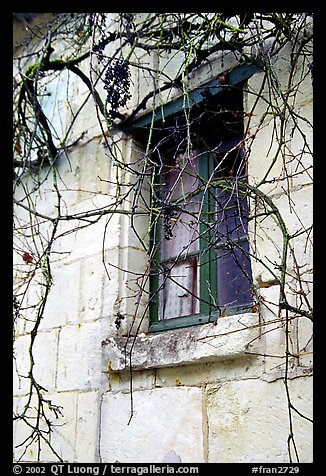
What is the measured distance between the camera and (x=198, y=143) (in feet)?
11.4

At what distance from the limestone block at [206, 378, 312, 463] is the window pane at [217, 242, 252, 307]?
1.36 ft

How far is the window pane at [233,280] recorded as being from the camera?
3.00 metres

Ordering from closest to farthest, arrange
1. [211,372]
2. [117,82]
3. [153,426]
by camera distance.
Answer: [211,372]
[153,426]
[117,82]

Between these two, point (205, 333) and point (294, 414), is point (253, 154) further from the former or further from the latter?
point (294, 414)

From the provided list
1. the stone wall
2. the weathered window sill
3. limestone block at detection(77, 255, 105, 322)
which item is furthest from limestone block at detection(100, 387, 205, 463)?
limestone block at detection(77, 255, 105, 322)

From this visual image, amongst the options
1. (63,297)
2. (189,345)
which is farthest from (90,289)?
(189,345)

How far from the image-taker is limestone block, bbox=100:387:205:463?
2.88m

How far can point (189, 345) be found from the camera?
2.94 m

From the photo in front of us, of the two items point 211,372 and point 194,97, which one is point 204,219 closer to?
point 194,97

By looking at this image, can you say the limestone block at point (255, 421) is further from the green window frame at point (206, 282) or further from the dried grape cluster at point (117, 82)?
the dried grape cluster at point (117, 82)

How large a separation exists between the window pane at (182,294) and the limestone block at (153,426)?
0.43m

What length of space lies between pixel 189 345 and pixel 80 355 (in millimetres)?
780

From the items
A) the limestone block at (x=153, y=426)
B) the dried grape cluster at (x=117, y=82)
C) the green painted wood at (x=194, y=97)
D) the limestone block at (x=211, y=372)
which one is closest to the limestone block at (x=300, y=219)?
the limestone block at (x=211, y=372)

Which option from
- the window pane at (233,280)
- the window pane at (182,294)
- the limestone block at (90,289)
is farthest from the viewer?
the limestone block at (90,289)
